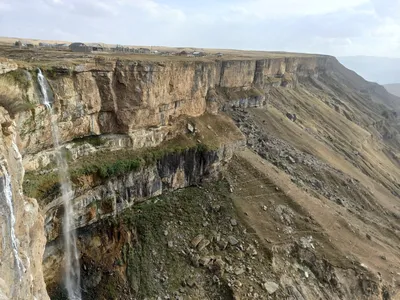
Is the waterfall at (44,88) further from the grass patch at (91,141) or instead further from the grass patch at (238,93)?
the grass patch at (238,93)

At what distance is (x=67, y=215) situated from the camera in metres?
27.2

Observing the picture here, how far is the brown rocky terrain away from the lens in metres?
25.4

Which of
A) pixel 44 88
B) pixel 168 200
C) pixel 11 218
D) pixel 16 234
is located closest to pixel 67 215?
pixel 44 88

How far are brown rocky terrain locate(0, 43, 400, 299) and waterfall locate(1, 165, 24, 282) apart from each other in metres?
0.57

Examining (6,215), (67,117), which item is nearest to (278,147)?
(67,117)

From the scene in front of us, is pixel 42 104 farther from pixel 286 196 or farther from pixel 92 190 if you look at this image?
pixel 286 196

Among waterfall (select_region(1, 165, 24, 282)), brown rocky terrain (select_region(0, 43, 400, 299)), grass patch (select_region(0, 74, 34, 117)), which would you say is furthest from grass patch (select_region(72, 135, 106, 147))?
waterfall (select_region(1, 165, 24, 282))

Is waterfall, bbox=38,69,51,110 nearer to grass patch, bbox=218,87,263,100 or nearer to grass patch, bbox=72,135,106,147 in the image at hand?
grass patch, bbox=72,135,106,147

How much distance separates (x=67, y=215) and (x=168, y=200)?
413 inches

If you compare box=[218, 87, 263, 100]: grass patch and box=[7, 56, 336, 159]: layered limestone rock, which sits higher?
box=[7, 56, 336, 159]: layered limestone rock

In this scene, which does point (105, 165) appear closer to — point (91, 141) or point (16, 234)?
point (91, 141)

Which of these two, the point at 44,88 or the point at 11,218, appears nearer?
the point at 11,218

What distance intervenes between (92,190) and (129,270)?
23.4 ft

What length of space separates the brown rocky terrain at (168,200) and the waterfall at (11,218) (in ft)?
1.88
